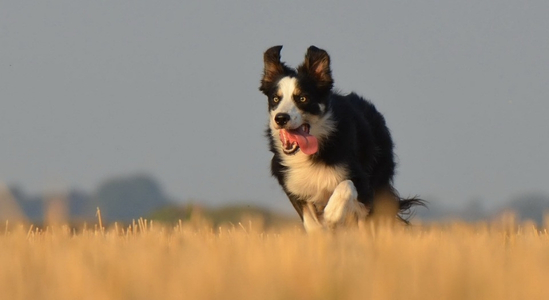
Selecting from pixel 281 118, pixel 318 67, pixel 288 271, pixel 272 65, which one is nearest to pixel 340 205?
pixel 281 118

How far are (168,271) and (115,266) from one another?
257 millimetres

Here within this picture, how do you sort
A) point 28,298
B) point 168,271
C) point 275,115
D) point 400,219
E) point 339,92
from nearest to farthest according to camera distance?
point 28,298 → point 168,271 → point 275,115 → point 339,92 → point 400,219

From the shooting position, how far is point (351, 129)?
822 centimetres

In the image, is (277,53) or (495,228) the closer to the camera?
(495,228)

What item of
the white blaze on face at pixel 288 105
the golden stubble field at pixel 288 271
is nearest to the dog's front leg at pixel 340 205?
the white blaze on face at pixel 288 105

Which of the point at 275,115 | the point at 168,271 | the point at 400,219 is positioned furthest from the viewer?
the point at 400,219

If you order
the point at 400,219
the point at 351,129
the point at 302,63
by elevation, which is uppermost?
the point at 302,63

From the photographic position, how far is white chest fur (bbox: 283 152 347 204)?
7.97 m

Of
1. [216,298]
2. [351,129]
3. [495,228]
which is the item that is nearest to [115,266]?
[216,298]

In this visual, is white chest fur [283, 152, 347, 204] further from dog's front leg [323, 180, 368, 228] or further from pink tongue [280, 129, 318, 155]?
→ dog's front leg [323, 180, 368, 228]

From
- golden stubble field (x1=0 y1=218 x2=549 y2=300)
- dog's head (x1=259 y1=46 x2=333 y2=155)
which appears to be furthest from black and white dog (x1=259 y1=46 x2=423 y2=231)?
golden stubble field (x1=0 y1=218 x2=549 y2=300)

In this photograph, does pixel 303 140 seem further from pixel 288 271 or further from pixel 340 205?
pixel 288 271

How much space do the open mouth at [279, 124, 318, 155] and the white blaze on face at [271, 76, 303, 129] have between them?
156 millimetres

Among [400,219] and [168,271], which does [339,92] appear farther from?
[168,271]
